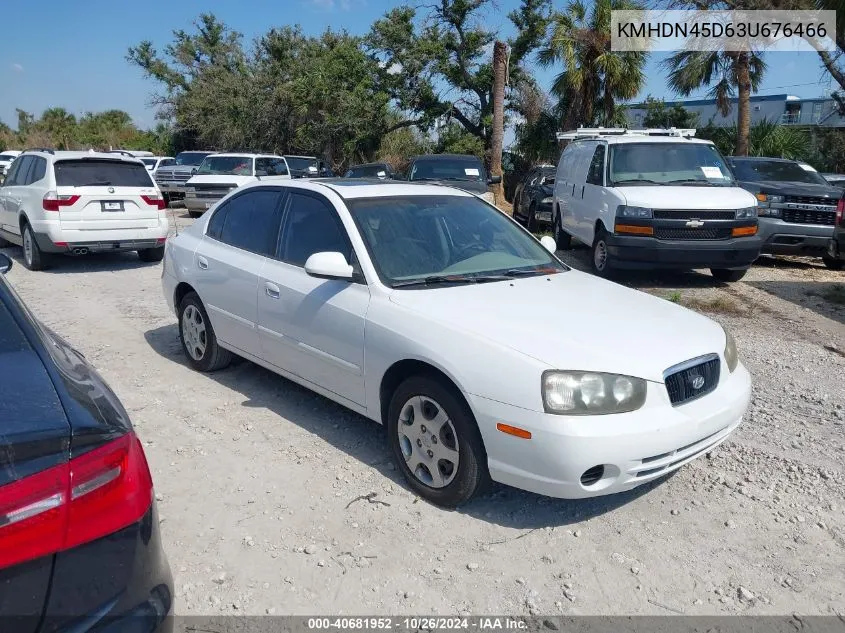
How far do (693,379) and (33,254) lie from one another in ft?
33.3

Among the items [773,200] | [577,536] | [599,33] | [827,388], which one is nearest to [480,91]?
[599,33]

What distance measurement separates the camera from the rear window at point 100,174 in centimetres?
1052

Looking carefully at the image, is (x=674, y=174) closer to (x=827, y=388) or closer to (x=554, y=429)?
(x=827, y=388)

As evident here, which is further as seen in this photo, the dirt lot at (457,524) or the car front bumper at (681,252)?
the car front bumper at (681,252)

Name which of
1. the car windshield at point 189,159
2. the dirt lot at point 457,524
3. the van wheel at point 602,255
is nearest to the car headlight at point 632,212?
the van wheel at point 602,255

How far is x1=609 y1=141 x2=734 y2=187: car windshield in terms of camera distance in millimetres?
9836

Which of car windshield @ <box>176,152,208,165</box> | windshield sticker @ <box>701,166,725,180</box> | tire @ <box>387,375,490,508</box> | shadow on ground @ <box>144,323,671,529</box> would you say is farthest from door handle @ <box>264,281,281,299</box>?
car windshield @ <box>176,152,208,165</box>

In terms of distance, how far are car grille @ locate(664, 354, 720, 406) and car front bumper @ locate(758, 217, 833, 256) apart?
26.4 ft

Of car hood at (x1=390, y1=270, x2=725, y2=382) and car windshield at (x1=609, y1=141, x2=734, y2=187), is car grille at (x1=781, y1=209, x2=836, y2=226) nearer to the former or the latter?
car windshield at (x1=609, y1=141, x2=734, y2=187)

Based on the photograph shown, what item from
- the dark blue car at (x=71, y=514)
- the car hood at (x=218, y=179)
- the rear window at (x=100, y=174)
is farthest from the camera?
the car hood at (x=218, y=179)

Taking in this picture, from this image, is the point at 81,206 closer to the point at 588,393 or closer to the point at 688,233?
the point at 688,233

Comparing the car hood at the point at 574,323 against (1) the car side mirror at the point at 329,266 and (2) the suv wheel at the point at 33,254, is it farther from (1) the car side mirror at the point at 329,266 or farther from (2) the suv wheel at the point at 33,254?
(2) the suv wheel at the point at 33,254

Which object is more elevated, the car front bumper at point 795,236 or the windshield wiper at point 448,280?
the windshield wiper at point 448,280

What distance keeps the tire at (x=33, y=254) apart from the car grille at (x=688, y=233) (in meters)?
8.63
